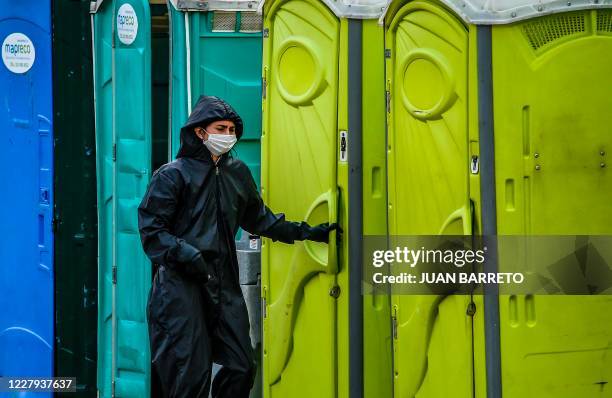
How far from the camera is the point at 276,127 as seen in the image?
22.3 ft

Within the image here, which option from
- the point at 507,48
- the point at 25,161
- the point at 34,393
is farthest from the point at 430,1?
the point at 34,393

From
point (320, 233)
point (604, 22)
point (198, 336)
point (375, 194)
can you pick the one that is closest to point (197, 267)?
point (198, 336)

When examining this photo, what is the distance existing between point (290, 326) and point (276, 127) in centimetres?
93

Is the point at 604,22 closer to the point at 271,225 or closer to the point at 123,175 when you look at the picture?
the point at 271,225

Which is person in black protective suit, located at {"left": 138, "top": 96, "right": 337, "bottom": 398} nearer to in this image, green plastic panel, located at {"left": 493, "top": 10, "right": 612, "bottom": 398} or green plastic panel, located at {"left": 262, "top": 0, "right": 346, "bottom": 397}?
green plastic panel, located at {"left": 262, "top": 0, "right": 346, "bottom": 397}

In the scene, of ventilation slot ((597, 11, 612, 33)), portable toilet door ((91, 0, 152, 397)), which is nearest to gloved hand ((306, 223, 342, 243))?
portable toilet door ((91, 0, 152, 397))

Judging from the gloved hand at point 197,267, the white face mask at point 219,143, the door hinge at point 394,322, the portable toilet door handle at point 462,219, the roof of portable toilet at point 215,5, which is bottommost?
the door hinge at point 394,322

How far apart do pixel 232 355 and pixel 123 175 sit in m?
1.33

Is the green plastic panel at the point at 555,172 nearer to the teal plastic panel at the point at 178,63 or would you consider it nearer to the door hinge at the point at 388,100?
the door hinge at the point at 388,100

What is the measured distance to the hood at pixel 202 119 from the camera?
6539mm

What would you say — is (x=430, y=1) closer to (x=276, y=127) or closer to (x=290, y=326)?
(x=276, y=127)

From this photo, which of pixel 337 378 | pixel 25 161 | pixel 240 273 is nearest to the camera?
pixel 337 378

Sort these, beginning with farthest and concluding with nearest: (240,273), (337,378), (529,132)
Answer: (240,273) → (337,378) → (529,132)

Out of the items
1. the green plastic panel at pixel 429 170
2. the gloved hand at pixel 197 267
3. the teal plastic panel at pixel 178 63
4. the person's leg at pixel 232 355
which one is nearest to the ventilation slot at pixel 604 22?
the green plastic panel at pixel 429 170
